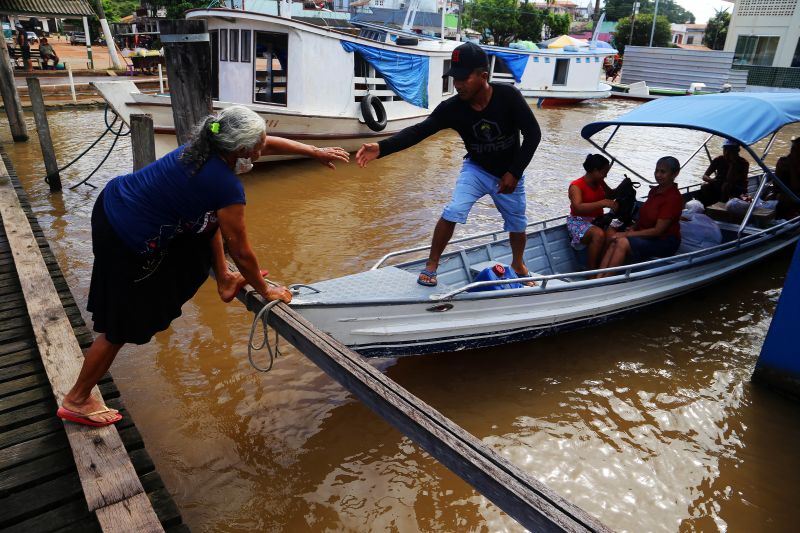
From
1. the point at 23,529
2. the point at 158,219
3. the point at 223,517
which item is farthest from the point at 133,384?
the point at 158,219

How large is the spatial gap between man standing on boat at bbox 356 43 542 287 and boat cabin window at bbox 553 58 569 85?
61.9 feet

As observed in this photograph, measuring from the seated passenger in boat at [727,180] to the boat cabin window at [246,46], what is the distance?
26.1 ft

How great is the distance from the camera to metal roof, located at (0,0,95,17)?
13.4 m

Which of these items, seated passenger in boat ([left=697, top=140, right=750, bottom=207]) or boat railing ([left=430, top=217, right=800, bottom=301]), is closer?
boat railing ([left=430, top=217, right=800, bottom=301])

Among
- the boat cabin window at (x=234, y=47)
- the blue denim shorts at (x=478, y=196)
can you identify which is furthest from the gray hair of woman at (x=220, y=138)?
the boat cabin window at (x=234, y=47)

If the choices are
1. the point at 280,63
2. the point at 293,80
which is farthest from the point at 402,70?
the point at 293,80

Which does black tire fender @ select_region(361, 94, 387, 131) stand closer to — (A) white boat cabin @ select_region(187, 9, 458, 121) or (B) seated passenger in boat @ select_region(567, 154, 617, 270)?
(A) white boat cabin @ select_region(187, 9, 458, 121)

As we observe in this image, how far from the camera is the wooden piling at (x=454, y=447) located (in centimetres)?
166

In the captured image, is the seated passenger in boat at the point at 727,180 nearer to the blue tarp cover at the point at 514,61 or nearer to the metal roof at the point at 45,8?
the blue tarp cover at the point at 514,61

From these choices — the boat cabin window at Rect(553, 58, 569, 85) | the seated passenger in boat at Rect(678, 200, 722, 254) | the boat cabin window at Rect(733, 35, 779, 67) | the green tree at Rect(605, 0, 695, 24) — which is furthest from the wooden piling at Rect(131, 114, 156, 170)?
the green tree at Rect(605, 0, 695, 24)

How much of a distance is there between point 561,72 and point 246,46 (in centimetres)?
1516

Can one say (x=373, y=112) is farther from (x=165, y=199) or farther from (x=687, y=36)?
(x=687, y=36)

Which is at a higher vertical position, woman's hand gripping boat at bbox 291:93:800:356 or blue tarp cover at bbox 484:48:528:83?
blue tarp cover at bbox 484:48:528:83

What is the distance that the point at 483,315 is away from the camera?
4.05 m
